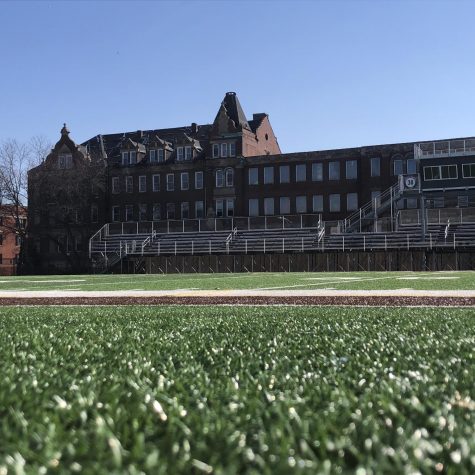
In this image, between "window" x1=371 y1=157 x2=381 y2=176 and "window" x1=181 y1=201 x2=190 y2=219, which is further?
"window" x1=181 y1=201 x2=190 y2=219

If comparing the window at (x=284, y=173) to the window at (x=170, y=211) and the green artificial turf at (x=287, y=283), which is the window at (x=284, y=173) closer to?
the window at (x=170, y=211)

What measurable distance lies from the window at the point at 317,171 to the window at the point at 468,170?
52.0ft

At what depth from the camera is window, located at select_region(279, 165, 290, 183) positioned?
66938 mm

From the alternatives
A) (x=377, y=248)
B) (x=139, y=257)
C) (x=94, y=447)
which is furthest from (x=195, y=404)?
(x=139, y=257)

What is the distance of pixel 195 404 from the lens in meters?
3.08

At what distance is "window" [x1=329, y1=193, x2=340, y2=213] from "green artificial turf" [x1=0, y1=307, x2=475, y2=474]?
197 feet

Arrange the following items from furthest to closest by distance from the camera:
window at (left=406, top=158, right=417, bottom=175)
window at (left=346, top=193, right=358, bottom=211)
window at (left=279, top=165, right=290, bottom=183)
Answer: window at (left=279, top=165, right=290, bottom=183), window at (left=346, top=193, right=358, bottom=211), window at (left=406, top=158, right=417, bottom=175)

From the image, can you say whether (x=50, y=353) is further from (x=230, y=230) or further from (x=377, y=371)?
(x=230, y=230)

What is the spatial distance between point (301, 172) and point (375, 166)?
7547 mm

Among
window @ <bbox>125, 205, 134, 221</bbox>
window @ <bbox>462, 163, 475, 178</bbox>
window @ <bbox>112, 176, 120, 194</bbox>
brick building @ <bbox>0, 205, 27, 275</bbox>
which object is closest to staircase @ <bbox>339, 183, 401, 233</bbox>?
window @ <bbox>462, 163, 475, 178</bbox>

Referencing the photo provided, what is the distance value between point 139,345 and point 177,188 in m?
A: 66.8

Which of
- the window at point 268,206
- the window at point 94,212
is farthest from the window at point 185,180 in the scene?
the window at point 94,212

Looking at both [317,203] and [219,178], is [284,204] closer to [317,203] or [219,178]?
[317,203]

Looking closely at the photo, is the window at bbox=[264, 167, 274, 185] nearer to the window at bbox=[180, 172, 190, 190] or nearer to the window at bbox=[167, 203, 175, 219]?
the window at bbox=[180, 172, 190, 190]
